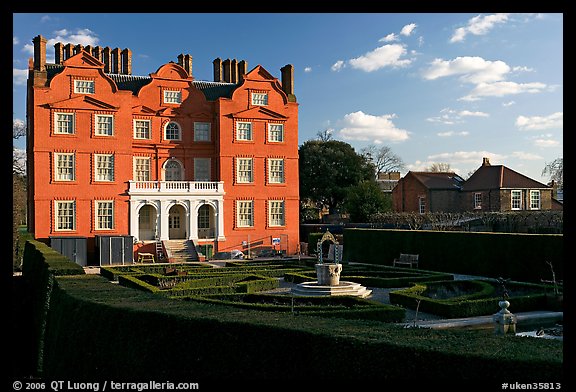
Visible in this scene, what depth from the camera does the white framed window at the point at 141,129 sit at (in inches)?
1399

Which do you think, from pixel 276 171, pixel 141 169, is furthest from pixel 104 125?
A: pixel 276 171

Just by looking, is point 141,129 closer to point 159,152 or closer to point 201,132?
point 159,152

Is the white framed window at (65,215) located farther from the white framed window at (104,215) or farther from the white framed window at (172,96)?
the white framed window at (172,96)

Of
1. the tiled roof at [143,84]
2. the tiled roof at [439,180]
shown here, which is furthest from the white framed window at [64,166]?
the tiled roof at [439,180]

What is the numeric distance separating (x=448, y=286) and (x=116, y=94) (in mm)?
24014

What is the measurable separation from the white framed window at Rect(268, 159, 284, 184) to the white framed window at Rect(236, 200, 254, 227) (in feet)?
7.32

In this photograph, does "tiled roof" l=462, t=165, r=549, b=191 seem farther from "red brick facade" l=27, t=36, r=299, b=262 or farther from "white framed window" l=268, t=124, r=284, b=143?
"white framed window" l=268, t=124, r=284, b=143

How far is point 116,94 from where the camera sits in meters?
33.7

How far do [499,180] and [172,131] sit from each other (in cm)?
2793

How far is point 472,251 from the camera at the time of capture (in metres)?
22.0

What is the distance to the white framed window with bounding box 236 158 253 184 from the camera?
3650 cm

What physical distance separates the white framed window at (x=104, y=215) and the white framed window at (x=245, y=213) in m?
8.09
